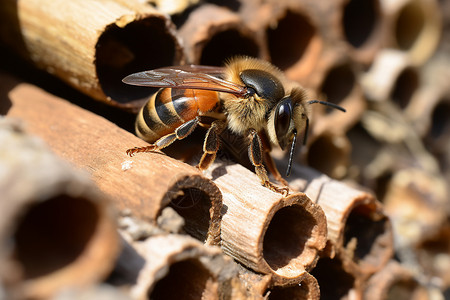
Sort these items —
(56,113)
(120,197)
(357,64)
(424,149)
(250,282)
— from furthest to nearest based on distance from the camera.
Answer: (424,149)
(357,64)
(56,113)
(250,282)
(120,197)

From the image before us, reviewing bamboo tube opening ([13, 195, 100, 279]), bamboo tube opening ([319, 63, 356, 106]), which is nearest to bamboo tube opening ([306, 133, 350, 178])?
bamboo tube opening ([319, 63, 356, 106])

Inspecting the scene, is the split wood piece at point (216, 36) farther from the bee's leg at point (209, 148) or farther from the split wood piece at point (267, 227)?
the split wood piece at point (267, 227)

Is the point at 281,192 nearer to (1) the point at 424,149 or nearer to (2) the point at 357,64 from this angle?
(2) the point at 357,64

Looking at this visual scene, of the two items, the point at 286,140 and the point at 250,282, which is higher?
the point at 286,140

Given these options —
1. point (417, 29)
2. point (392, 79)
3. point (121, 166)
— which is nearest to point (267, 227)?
point (121, 166)

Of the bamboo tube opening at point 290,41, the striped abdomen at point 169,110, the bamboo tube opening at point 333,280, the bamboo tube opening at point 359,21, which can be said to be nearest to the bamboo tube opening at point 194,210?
the striped abdomen at point 169,110

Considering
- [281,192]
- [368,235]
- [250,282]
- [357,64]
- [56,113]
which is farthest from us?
[357,64]

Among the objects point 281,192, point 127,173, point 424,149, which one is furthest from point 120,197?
point 424,149
